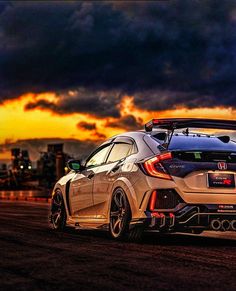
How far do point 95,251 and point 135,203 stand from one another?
1158 mm

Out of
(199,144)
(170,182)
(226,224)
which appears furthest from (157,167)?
(226,224)

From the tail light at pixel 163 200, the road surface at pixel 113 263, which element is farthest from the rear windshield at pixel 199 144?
the road surface at pixel 113 263

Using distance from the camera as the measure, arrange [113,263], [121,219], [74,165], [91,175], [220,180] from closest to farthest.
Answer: [113,263]
[220,180]
[121,219]
[91,175]
[74,165]

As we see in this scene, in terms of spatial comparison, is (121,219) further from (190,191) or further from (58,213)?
(58,213)

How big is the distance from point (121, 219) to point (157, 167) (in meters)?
0.93

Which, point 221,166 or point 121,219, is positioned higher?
point 221,166

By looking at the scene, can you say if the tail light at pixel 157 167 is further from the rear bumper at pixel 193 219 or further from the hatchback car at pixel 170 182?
the rear bumper at pixel 193 219

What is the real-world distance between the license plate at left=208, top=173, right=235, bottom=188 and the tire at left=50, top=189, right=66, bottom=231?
11.4 ft

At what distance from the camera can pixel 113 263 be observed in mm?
6801

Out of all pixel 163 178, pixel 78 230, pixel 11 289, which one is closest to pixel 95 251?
pixel 163 178

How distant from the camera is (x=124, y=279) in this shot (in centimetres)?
577

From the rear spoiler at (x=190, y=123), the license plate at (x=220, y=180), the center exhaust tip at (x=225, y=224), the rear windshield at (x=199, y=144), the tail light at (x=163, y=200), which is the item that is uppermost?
the rear spoiler at (x=190, y=123)

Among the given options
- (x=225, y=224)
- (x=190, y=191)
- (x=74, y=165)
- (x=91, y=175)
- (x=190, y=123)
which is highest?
(x=190, y=123)

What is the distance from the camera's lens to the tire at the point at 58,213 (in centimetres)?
1148
